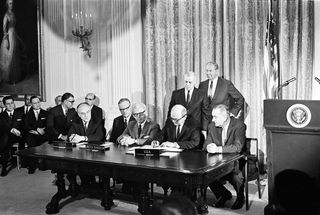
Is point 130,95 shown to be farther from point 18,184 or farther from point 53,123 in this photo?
point 18,184

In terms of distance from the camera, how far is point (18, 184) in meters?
6.68

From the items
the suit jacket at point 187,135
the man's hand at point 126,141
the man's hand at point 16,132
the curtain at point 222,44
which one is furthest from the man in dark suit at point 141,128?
the man's hand at point 16,132

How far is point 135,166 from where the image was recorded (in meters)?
4.16

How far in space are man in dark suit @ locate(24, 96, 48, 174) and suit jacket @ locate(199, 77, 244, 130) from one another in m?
3.06

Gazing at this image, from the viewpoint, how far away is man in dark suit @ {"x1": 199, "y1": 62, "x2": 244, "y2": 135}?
643cm

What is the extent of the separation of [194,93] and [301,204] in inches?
145

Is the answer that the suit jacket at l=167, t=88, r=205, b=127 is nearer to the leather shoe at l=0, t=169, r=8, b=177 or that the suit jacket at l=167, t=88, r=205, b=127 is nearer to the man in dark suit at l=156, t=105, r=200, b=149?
the man in dark suit at l=156, t=105, r=200, b=149

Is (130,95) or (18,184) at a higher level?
(130,95)

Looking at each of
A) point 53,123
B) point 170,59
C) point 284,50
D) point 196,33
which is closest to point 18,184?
point 53,123

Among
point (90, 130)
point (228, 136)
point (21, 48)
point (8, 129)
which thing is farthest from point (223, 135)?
point (21, 48)

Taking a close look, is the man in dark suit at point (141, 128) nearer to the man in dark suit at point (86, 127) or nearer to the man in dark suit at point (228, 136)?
the man in dark suit at point (86, 127)

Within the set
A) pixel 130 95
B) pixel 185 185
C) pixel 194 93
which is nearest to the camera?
pixel 185 185

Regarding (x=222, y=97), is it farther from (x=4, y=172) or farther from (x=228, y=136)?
(x=4, y=172)

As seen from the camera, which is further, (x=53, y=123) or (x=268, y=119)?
(x=53, y=123)
